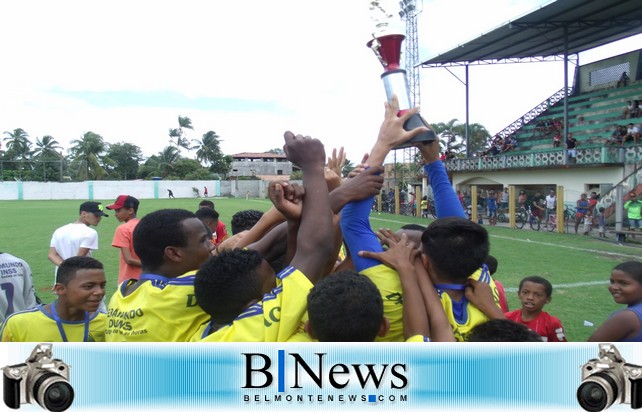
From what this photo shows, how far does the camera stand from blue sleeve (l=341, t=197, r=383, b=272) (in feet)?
6.65

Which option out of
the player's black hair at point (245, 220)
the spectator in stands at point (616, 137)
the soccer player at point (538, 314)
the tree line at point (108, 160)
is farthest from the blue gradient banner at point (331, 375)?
the tree line at point (108, 160)

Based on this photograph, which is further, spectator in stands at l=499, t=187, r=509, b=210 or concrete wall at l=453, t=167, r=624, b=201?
spectator in stands at l=499, t=187, r=509, b=210

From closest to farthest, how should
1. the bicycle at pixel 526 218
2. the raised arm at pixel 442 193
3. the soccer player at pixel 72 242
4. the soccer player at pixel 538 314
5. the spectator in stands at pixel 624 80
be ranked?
the raised arm at pixel 442 193 < the soccer player at pixel 538 314 < the soccer player at pixel 72 242 < the bicycle at pixel 526 218 < the spectator in stands at pixel 624 80

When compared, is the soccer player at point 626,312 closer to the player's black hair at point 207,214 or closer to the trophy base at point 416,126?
the trophy base at point 416,126

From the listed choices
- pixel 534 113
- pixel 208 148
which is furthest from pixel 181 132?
pixel 534 113

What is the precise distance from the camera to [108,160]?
66438 mm

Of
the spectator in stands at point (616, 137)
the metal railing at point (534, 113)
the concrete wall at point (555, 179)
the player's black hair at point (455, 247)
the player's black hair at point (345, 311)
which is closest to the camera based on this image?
the player's black hair at point (345, 311)

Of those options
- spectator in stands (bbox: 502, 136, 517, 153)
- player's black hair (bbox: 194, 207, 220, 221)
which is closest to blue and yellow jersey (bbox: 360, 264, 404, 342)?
player's black hair (bbox: 194, 207, 220, 221)

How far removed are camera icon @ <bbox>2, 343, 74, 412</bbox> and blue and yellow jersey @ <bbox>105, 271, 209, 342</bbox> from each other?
1.53 feet

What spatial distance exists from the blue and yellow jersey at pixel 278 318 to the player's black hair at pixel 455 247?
1.57 feet

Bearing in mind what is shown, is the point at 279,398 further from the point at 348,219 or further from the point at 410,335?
the point at 348,219

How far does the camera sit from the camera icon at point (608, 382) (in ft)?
4.90

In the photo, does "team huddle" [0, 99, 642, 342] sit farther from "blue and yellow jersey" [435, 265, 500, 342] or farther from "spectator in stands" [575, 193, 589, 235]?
"spectator in stands" [575, 193, 589, 235]

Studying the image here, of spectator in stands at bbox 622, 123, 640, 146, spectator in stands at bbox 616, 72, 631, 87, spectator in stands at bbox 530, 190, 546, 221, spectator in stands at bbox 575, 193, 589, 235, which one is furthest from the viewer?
spectator in stands at bbox 616, 72, 631, 87
